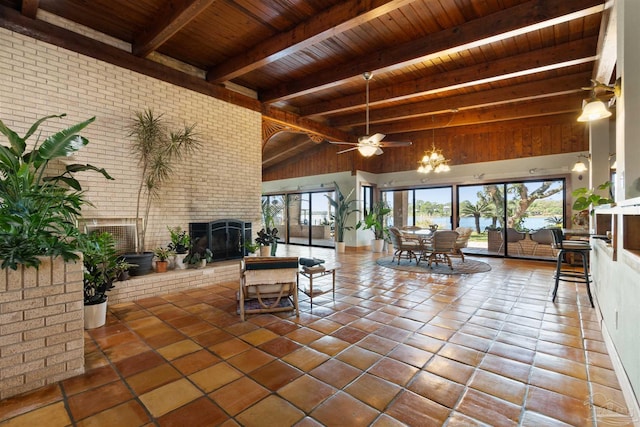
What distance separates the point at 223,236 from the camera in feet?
18.7

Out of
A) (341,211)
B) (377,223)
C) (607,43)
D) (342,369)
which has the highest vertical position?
(607,43)

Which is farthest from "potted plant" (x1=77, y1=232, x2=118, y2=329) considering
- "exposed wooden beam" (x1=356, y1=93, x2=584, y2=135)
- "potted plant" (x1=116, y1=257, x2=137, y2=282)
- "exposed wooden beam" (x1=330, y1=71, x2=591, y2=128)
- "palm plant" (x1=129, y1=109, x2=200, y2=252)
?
"exposed wooden beam" (x1=356, y1=93, x2=584, y2=135)

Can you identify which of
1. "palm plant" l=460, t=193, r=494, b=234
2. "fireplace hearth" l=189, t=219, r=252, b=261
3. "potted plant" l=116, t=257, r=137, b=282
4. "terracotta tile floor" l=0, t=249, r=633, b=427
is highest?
"palm plant" l=460, t=193, r=494, b=234

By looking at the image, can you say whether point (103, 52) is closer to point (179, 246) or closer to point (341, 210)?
point (179, 246)

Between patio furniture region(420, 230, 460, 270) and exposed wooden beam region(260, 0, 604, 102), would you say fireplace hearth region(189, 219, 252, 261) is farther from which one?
patio furniture region(420, 230, 460, 270)

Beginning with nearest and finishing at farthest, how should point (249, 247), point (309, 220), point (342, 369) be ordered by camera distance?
point (342, 369)
point (249, 247)
point (309, 220)

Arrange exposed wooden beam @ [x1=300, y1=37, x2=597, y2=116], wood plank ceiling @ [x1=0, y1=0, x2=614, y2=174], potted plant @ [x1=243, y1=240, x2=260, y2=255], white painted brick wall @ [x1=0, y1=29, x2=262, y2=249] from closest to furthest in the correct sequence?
wood plank ceiling @ [x1=0, y1=0, x2=614, y2=174] → white painted brick wall @ [x1=0, y1=29, x2=262, y2=249] → exposed wooden beam @ [x1=300, y1=37, x2=597, y2=116] → potted plant @ [x1=243, y1=240, x2=260, y2=255]

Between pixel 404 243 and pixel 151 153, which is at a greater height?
pixel 151 153

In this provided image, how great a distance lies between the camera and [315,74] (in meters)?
5.50

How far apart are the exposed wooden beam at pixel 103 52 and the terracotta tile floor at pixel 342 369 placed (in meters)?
3.65

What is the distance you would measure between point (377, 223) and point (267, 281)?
601 centimetres

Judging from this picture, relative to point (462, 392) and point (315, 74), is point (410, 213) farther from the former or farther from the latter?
point (462, 392)

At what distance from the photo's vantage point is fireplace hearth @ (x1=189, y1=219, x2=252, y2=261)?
538 cm

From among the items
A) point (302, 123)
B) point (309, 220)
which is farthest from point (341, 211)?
point (302, 123)
